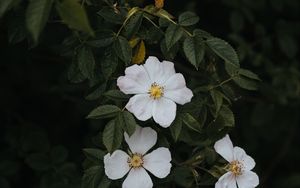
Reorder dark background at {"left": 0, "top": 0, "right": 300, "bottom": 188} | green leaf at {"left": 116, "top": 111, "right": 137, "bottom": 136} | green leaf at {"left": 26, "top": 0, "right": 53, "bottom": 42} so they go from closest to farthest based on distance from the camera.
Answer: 1. green leaf at {"left": 26, "top": 0, "right": 53, "bottom": 42}
2. green leaf at {"left": 116, "top": 111, "right": 137, "bottom": 136}
3. dark background at {"left": 0, "top": 0, "right": 300, "bottom": 188}

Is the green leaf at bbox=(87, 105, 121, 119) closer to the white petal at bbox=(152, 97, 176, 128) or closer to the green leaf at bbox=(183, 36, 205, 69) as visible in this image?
the white petal at bbox=(152, 97, 176, 128)

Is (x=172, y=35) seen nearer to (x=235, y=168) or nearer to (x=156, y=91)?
(x=156, y=91)

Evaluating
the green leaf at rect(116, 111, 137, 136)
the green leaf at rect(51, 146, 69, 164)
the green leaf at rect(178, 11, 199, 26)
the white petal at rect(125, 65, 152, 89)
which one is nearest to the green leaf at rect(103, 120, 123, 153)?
the green leaf at rect(116, 111, 137, 136)

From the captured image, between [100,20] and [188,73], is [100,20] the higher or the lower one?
the higher one

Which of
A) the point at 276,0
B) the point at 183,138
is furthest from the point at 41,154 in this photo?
the point at 276,0

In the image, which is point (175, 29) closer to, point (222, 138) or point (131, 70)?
point (131, 70)

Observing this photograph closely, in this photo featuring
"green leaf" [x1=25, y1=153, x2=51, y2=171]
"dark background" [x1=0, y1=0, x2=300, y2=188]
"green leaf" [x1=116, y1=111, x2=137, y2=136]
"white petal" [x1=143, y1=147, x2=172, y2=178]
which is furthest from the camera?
"dark background" [x1=0, y1=0, x2=300, y2=188]
